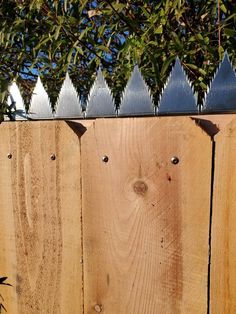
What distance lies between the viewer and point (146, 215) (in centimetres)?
95

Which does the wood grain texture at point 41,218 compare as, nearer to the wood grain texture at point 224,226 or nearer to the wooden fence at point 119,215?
the wooden fence at point 119,215

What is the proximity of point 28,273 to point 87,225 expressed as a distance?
1.12 ft

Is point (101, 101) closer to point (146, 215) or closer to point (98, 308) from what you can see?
point (146, 215)

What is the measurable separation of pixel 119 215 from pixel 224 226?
301mm

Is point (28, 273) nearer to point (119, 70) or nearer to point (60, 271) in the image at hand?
point (60, 271)

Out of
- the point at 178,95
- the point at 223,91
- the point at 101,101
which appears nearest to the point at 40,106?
the point at 101,101

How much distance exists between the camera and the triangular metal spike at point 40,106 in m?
1.15

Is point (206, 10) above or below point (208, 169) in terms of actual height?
above

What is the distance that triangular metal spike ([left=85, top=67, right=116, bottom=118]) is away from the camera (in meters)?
1.01

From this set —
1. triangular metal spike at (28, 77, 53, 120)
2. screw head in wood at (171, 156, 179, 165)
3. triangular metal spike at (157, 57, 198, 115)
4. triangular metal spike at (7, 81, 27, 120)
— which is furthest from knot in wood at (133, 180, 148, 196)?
triangular metal spike at (7, 81, 27, 120)

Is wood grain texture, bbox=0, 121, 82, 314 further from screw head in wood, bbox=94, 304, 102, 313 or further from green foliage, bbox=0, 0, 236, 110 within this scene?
green foliage, bbox=0, 0, 236, 110

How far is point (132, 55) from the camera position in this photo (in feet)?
4.38

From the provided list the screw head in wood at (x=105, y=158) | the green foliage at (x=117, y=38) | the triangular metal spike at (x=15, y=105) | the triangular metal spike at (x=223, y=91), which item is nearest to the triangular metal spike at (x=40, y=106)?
the triangular metal spike at (x=15, y=105)

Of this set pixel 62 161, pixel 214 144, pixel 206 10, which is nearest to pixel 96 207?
pixel 62 161
